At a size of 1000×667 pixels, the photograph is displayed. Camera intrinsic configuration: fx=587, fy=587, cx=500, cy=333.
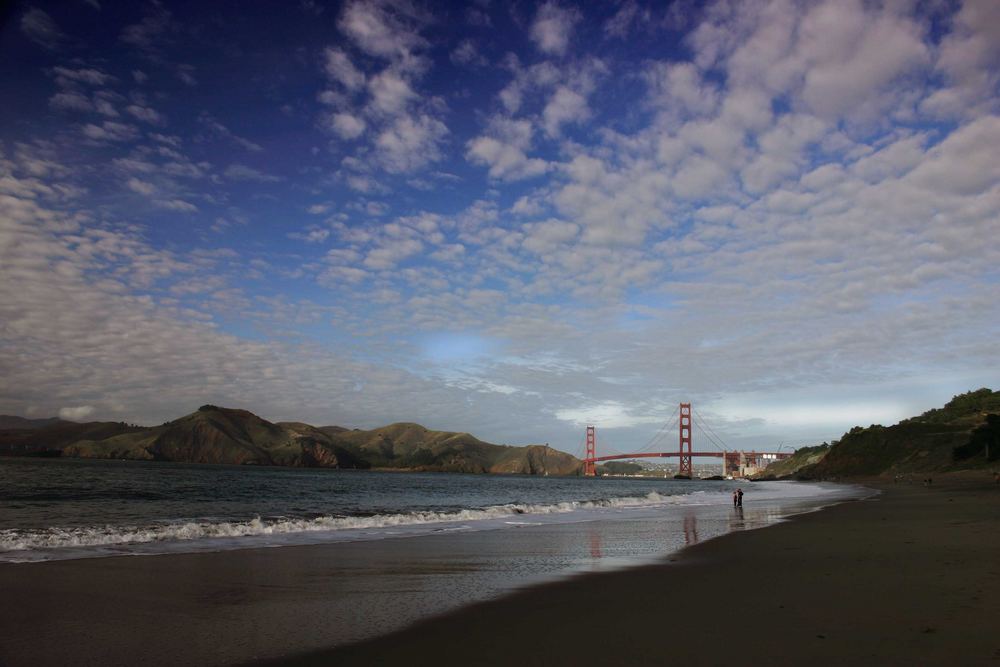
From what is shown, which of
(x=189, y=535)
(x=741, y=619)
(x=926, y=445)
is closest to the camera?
(x=741, y=619)

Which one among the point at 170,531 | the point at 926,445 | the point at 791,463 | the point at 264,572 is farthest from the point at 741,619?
the point at 791,463

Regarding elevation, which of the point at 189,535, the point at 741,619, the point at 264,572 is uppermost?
the point at 741,619

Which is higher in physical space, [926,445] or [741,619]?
[926,445]

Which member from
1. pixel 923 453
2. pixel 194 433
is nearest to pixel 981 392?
pixel 923 453

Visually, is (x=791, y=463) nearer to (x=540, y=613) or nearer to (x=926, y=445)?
(x=926, y=445)

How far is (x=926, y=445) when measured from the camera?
66.2 metres

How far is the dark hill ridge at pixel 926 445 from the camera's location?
5272cm

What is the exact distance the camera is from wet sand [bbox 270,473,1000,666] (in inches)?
171

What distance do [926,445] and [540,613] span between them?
254 ft

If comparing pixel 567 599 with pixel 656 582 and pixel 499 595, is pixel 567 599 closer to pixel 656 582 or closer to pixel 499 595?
pixel 499 595

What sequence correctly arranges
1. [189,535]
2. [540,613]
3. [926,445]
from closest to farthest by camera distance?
1. [540,613]
2. [189,535]
3. [926,445]

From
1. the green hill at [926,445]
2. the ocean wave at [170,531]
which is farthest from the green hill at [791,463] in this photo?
the ocean wave at [170,531]

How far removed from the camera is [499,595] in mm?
6816

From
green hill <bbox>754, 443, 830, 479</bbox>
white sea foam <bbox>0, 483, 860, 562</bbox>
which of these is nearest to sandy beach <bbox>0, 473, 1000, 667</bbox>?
white sea foam <bbox>0, 483, 860, 562</bbox>
